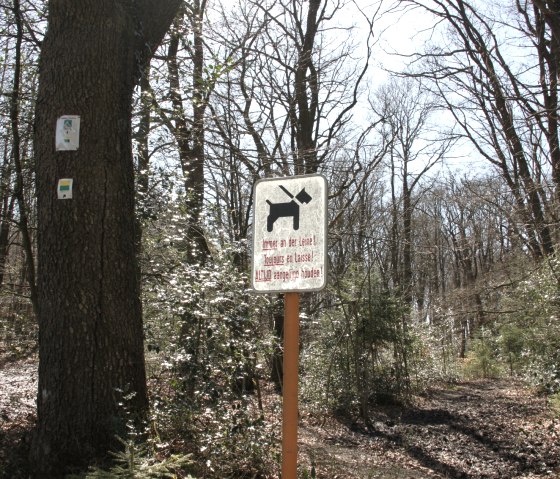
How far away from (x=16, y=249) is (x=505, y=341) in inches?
655

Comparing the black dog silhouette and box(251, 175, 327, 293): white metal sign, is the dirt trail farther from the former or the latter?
the black dog silhouette

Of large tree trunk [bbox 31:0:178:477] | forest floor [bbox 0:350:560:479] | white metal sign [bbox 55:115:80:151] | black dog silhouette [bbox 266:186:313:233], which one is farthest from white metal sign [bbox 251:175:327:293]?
forest floor [bbox 0:350:560:479]

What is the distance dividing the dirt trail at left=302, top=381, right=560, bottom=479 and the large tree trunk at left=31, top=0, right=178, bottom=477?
6.98 ft

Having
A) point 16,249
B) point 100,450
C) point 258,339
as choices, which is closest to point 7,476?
point 100,450

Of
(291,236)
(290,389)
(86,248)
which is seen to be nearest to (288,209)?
(291,236)

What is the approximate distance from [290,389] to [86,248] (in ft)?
8.09

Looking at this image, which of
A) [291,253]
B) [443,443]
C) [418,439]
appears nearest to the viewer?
[291,253]

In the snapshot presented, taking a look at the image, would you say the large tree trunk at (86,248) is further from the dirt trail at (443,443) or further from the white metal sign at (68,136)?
the dirt trail at (443,443)

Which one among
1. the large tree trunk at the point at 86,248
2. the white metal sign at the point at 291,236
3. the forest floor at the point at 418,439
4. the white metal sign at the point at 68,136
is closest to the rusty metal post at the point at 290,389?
the white metal sign at the point at 291,236

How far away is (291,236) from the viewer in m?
2.67

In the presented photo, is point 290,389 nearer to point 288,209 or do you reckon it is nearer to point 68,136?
point 288,209

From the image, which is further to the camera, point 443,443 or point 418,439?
point 418,439

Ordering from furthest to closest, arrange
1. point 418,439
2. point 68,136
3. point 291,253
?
point 418,439
point 68,136
point 291,253

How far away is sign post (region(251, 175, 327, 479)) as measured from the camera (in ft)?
8.53
